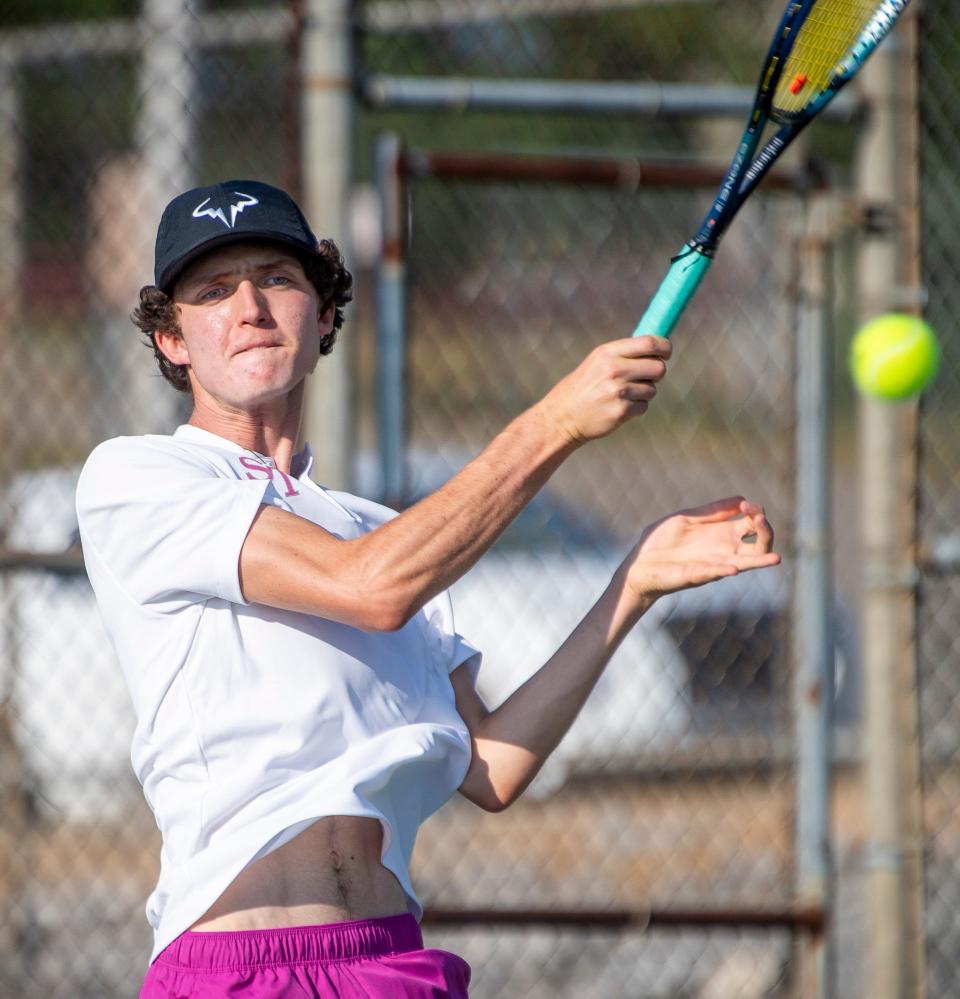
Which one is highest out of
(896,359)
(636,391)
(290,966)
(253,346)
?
(896,359)

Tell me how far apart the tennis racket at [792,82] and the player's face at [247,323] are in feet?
1.78

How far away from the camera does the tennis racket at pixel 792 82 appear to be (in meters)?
2.33

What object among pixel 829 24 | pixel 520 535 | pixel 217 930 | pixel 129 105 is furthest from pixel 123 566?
pixel 129 105

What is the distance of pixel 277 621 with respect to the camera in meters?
2.22

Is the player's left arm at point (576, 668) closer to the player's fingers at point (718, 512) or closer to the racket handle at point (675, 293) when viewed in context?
the player's fingers at point (718, 512)

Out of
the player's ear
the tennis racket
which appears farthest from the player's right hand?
the player's ear

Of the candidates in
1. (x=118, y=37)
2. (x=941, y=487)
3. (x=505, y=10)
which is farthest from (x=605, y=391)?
(x=941, y=487)

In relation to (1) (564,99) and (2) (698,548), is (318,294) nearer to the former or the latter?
(2) (698,548)

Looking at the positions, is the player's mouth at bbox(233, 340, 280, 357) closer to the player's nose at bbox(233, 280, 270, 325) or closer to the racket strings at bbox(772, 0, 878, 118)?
the player's nose at bbox(233, 280, 270, 325)

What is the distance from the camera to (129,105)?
858 centimetres

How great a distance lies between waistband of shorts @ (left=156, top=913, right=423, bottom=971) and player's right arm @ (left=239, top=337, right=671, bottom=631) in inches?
18.4

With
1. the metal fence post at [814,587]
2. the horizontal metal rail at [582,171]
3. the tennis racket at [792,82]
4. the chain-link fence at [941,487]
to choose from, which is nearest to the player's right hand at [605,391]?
the tennis racket at [792,82]

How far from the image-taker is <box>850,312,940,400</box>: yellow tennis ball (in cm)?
365

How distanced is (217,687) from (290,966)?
1.35ft
